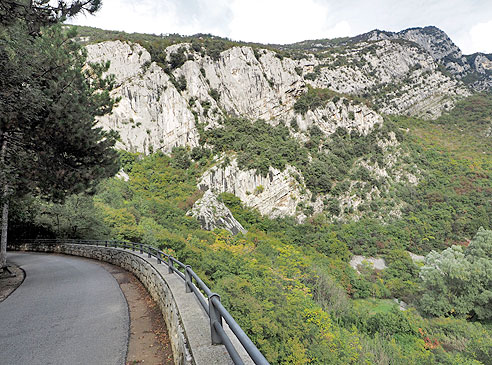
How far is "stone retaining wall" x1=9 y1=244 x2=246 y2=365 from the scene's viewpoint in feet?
8.40

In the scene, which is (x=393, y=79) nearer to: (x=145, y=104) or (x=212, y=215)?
(x=145, y=104)

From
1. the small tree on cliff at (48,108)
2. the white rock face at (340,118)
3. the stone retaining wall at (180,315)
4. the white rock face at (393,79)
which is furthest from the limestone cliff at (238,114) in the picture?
the stone retaining wall at (180,315)

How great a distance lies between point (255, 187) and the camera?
5991cm

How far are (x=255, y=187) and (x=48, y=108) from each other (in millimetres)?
53309

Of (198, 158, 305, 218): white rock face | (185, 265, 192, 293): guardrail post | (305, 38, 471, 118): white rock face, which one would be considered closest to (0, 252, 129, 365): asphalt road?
(185, 265, 192, 293): guardrail post

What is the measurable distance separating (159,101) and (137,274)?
6624 centimetres

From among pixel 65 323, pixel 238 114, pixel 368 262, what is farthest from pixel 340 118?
pixel 65 323

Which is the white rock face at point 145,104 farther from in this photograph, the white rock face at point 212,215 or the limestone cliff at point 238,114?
the white rock face at point 212,215

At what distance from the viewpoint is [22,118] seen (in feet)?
23.3

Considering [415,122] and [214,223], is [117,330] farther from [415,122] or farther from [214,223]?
[415,122]

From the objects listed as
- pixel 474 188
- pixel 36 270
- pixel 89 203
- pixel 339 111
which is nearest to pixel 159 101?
pixel 89 203

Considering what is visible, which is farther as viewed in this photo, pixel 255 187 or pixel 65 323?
pixel 255 187

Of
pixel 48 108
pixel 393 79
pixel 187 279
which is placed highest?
pixel 393 79

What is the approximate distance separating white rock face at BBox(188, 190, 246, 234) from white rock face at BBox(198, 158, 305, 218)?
779cm
